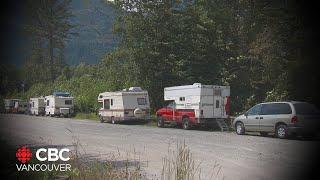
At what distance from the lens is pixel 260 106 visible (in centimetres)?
2080

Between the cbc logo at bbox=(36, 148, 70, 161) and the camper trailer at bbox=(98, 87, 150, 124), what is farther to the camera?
the camper trailer at bbox=(98, 87, 150, 124)

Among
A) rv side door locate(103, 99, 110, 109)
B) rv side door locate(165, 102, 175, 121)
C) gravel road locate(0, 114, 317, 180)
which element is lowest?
gravel road locate(0, 114, 317, 180)

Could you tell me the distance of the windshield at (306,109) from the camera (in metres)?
19.1

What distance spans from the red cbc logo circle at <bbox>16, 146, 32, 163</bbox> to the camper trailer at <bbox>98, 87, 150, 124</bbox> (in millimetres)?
23188

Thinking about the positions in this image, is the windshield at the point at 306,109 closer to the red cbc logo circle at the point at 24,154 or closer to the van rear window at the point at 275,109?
the van rear window at the point at 275,109

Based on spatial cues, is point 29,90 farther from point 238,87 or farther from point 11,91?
point 238,87

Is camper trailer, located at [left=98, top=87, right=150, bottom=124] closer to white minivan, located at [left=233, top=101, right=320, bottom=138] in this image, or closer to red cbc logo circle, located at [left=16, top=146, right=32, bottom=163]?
white minivan, located at [left=233, top=101, right=320, bottom=138]

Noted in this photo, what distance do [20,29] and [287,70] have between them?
15.5 m

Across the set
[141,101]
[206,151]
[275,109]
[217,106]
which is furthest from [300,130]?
[141,101]

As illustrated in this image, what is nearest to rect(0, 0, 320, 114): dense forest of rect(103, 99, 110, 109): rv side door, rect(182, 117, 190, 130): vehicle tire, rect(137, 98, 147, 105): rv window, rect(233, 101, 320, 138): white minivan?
rect(103, 99, 110, 109): rv side door

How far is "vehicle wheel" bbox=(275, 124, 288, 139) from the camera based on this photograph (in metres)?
19.1

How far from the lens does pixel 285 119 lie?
1928 centimetres

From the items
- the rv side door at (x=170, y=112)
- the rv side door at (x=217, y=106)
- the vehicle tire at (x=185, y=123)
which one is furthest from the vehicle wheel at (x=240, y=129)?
the rv side door at (x=170, y=112)

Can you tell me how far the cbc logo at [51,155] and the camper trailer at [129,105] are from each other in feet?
76.4
